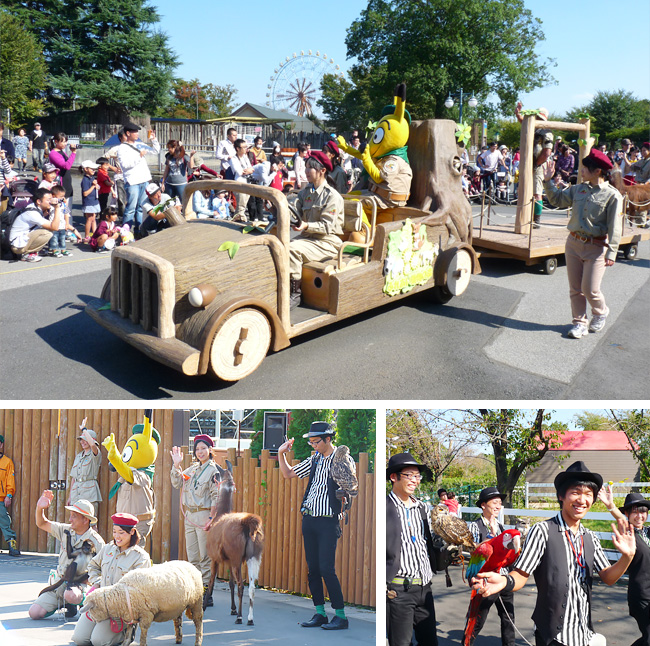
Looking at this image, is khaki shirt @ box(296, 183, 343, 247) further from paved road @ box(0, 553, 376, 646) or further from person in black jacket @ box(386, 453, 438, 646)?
A: paved road @ box(0, 553, 376, 646)

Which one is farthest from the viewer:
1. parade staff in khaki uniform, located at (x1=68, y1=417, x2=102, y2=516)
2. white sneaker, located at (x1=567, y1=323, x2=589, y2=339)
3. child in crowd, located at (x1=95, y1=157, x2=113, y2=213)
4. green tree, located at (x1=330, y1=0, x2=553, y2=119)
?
green tree, located at (x1=330, y1=0, x2=553, y2=119)

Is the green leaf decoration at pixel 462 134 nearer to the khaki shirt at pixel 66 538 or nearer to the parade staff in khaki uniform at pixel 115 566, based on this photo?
the parade staff in khaki uniform at pixel 115 566

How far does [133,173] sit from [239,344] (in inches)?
226

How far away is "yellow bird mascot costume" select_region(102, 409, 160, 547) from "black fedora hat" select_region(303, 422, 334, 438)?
47.2 inches

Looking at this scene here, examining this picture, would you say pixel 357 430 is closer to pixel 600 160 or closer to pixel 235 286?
pixel 235 286

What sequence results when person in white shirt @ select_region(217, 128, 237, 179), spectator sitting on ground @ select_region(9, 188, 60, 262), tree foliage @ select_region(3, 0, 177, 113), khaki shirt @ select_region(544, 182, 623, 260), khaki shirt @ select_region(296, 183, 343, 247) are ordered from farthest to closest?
1. tree foliage @ select_region(3, 0, 177, 113)
2. person in white shirt @ select_region(217, 128, 237, 179)
3. spectator sitting on ground @ select_region(9, 188, 60, 262)
4. khaki shirt @ select_region(544, 182, 623, 260)
5. khaki shirt @ select_region(296, 183, 343, 247)

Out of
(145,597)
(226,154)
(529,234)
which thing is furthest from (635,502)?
(226,154)

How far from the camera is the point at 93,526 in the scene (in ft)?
16.5

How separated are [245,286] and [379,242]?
66.9 inches

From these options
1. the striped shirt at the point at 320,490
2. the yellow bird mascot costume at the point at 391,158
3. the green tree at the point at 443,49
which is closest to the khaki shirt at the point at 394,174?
the yellow bird mascot costume at the point at 391,158

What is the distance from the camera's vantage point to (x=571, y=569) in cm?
323

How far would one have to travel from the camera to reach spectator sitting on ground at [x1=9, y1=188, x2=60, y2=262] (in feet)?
28.7

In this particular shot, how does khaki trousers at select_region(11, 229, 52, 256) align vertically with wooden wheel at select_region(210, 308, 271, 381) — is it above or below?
above

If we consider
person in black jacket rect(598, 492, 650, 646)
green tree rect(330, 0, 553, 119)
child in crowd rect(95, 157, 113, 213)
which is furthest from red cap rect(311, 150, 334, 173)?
green tree rect(330, 0, 553, 119)
